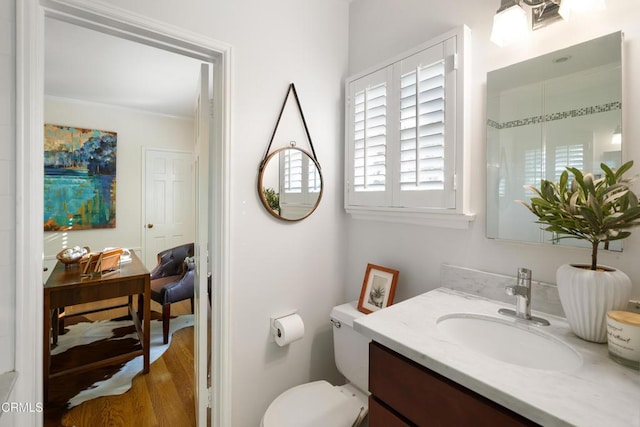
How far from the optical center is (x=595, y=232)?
804mm

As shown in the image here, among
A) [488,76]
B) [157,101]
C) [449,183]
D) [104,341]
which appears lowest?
[104,341]

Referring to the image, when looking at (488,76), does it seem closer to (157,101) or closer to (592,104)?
(592,104)

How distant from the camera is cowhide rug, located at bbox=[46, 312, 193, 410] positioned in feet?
6.55

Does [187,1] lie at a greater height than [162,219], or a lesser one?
greater

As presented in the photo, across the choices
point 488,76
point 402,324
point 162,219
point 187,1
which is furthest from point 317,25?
point 162,219

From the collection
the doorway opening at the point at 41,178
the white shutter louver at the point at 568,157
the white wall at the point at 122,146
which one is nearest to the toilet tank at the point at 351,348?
the doorway opening at the point at 41,178

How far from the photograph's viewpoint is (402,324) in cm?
92

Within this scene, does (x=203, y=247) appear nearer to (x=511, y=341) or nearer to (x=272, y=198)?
(x=272, y=198)

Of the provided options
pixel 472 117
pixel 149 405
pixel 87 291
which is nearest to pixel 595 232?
pixel 472 117

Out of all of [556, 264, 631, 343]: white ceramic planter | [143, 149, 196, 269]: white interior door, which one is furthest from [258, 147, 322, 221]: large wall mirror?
[143, 149, 196, 269]: white interior door

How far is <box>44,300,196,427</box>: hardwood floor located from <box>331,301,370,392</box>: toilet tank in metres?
1.10

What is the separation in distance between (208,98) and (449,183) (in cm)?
119

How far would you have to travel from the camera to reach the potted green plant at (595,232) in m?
0.77

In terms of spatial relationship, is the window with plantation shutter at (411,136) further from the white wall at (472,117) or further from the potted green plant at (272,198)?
the potted green plant at (272,198)
